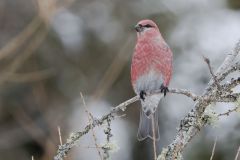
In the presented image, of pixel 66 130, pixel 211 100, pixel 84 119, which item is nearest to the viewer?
pixel 211 100

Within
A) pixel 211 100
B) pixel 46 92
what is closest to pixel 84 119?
pixel 46 92

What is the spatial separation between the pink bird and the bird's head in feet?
0.06

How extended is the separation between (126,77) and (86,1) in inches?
67.5

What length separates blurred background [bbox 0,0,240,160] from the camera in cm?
775

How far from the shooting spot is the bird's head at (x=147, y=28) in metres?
4.47

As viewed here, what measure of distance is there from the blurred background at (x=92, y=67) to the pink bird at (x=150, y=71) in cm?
296

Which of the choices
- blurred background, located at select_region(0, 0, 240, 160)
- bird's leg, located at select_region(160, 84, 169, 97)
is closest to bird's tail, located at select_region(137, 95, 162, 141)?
bird's leg, located at select_region(160, 84, 169, 97)

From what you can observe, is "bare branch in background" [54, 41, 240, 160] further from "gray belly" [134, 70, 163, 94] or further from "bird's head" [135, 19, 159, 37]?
"bird's head" [135, 19, 159, 37]

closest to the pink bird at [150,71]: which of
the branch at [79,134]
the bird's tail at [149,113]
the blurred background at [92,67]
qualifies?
the bird's tail at [149,113]

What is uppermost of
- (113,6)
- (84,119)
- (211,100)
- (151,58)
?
(113,6)

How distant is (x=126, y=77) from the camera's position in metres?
8.19

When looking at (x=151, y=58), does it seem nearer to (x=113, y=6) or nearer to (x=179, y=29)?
(x=179, y=29)

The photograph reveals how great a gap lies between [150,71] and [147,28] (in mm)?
332

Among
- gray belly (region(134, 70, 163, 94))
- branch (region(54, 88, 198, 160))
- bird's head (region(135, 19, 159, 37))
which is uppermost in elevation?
bird's head (region(135, 19, 159, 37))
